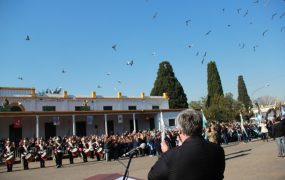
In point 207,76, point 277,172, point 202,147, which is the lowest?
point 277,172

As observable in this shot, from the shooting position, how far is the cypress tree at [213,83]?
75688 millimetres

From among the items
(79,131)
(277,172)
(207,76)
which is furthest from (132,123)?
(207,76)

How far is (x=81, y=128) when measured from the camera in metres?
38.9

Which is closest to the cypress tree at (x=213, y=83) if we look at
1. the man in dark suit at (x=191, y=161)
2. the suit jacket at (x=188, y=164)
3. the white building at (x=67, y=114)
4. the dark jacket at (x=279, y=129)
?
the white building at (x=67, y=114)

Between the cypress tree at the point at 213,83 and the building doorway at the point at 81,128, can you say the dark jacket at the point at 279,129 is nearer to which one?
the building doorway at the point at 81,128

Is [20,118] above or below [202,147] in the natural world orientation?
above

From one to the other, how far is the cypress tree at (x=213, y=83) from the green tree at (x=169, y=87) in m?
8.56

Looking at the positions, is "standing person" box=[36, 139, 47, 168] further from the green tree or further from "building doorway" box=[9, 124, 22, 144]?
the green tree

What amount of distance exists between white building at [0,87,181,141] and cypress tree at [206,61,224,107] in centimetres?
2983

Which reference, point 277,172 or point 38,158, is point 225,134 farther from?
point 277,172

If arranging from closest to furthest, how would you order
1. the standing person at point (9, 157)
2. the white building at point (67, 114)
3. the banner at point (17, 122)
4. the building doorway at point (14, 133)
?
the standing person at point (9, 157) → the banner at point (17, 122) → the white building at point (67, 114) → the building doorway at point (14, 133)

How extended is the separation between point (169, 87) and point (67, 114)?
38.4 meters

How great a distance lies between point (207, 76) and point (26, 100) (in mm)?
51639

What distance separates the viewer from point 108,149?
78.6 feet
